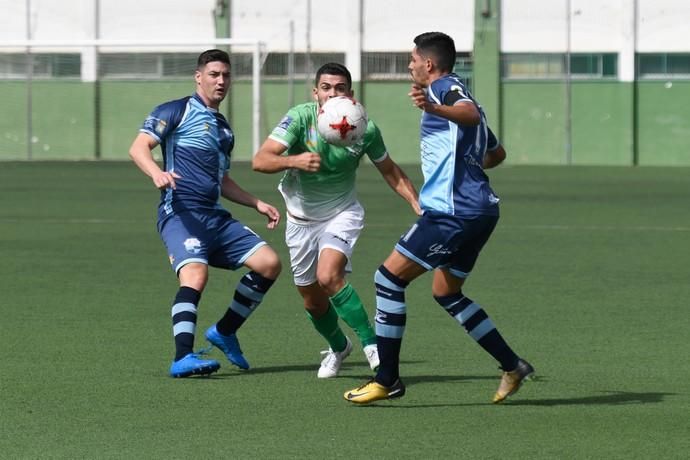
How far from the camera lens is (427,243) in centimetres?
725

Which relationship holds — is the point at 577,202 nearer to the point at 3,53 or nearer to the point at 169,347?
the point at 169,347

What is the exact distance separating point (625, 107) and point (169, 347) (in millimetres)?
35401

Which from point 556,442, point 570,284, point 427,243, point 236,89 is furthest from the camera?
point 236,89

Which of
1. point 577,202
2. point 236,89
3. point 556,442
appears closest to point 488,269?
point 556,442

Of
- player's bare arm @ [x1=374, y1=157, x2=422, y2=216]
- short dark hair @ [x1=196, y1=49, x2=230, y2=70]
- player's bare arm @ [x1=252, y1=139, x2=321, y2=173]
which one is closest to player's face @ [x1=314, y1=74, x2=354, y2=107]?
player's bare arm @ [x1=252, y1=139, x2=321, y2=173]

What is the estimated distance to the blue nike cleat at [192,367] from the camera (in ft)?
26.1

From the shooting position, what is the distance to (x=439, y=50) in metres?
7.30

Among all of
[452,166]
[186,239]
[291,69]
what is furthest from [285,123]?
[291,69]

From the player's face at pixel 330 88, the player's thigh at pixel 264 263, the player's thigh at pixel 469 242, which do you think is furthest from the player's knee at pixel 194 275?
the player's thigh at pixel 469 242

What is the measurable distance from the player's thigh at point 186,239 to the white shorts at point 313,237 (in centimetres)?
51

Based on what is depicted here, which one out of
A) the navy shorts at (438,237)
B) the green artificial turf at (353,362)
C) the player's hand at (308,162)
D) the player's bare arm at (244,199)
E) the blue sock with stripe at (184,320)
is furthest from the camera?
Result: the player's bare arm at (244,199)

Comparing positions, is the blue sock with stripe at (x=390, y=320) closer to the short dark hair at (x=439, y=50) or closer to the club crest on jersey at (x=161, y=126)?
the short dark hair at (x=439, y=50)

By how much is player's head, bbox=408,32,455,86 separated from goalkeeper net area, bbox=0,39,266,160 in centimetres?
3683

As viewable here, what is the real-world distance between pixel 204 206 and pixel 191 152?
1.07 ft
